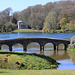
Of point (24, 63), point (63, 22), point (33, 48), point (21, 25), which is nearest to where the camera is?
point (24, 63)

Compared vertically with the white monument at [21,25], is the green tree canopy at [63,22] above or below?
above

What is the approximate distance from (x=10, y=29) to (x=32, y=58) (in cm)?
12679

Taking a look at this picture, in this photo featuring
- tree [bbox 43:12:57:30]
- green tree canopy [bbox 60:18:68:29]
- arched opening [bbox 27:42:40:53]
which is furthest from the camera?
green tree canopy [bbox 60:18:68:29]

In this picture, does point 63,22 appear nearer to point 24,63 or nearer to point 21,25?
point 21,25

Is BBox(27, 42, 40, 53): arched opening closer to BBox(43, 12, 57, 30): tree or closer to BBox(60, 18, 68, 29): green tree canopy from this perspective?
BBox(43, 12, 57, 30): tree

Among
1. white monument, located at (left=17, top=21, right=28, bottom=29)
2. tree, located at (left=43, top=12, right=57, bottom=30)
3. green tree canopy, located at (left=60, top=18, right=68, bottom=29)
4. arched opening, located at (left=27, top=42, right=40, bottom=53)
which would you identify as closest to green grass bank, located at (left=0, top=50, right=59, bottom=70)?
arched opening, located at (left=27, top=42, right=40, bottom=53)

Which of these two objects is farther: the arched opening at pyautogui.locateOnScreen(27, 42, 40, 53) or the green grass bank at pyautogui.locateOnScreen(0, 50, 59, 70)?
the arched opening at pyautogui.locateOnScreen(27, 42, 40, 53)

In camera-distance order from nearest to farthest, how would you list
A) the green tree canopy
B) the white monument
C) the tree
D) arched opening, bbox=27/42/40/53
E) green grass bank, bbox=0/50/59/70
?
1. green grass bank, bbox=0/50/59/70
2. arched opening, bbox=27/42/40/53
3. the tree
4. the green tree canopy
5. the white monument

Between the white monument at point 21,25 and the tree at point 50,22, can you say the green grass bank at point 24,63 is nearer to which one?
the tree at point 50,22

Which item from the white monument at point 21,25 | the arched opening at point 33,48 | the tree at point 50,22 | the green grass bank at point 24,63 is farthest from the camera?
the white monument at point 21,25

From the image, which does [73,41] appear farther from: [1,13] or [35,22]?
[1,13]

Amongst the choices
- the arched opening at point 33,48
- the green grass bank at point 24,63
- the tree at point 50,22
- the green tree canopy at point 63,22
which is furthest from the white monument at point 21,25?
the green grass bank at point 24,63

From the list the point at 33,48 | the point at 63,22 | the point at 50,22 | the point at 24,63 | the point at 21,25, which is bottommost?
the point at 21,25

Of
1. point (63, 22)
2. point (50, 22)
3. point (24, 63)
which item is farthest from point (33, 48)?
point (63, 22)
